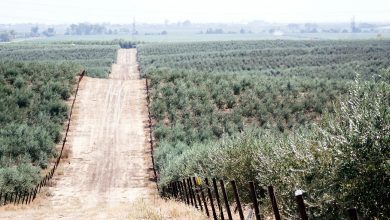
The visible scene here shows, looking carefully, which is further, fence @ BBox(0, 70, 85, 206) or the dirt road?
fence @ BBox(0, 70, 85, 206)

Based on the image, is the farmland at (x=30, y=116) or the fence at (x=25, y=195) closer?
the fence at (x=25, y=195)

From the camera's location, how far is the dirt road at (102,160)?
2091cm

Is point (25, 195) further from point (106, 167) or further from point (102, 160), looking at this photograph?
point (102, 160)

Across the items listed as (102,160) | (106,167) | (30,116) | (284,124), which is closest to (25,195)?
(106,167)

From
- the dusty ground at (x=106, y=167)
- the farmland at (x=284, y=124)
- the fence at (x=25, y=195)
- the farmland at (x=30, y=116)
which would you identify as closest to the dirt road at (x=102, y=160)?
the dusty ground at (x=106, y=167)

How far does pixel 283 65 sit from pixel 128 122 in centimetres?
4980

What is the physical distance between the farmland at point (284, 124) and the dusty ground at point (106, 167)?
1.62 m

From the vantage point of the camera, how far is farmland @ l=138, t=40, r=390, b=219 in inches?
318

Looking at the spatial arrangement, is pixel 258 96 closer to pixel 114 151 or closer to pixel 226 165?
pixel 114 151

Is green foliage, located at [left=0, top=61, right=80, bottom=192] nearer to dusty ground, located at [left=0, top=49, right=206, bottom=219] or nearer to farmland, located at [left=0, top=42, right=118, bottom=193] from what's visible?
farmland, located at [left=0, top=42, right=118, bottom=193]

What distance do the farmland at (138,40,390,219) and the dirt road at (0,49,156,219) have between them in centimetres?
163

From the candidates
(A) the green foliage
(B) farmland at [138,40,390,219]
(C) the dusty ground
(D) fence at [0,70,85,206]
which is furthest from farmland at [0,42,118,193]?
(B) farmland at [138,40,390,219]

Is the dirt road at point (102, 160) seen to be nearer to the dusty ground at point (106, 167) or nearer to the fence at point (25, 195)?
the dusty ground at point (106, 167)

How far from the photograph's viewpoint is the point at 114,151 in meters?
33.5
